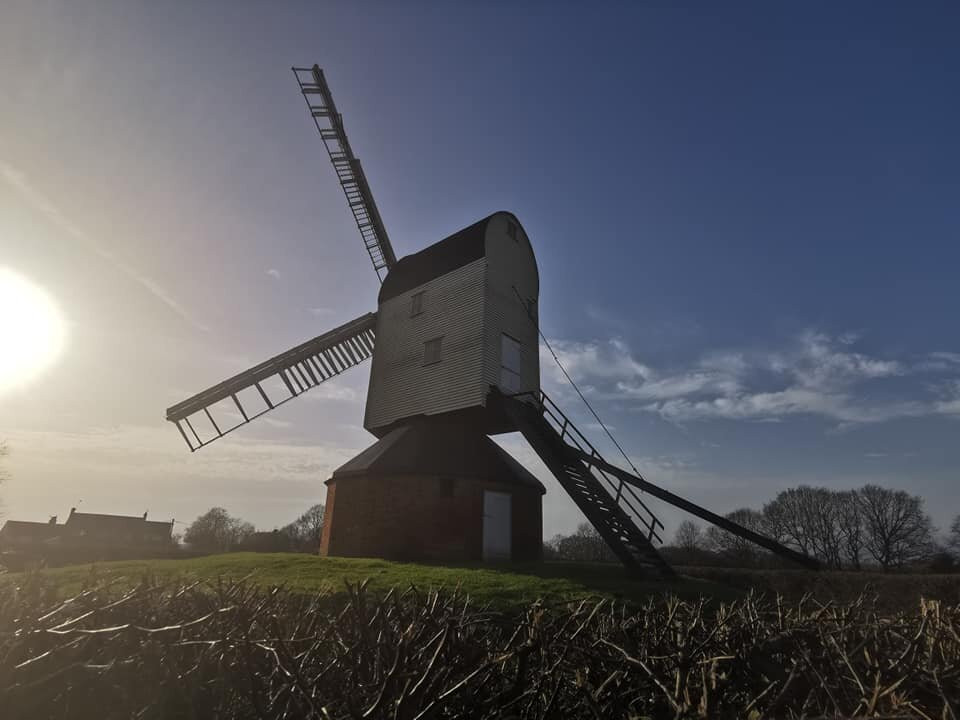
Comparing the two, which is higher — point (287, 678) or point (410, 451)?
point (410, 451)

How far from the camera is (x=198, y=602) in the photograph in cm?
392

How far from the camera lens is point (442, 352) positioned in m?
20.1

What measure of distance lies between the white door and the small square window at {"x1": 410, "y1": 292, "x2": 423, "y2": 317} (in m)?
8.30

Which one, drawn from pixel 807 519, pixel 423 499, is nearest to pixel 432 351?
pixel 423 499

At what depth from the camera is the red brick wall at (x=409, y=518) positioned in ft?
56.9

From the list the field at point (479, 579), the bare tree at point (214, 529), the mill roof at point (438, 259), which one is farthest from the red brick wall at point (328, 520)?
the bare tree at point (214, 529)

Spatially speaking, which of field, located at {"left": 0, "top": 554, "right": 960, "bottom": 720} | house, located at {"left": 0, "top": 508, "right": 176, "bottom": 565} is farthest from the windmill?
house, located at {"left": 0, "top": 508, "right": 176, "bottom": 565}

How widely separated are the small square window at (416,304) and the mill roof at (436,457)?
492 cm

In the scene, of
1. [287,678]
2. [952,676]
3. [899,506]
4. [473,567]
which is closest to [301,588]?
[473,567]

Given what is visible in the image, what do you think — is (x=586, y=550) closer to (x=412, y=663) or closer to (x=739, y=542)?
(x=739, y=542)

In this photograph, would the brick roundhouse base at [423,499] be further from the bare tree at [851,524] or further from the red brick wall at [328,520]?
the bare tree at [851,524]

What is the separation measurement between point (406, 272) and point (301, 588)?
15.5 metres

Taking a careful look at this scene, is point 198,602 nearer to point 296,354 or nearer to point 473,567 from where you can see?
point 473,567

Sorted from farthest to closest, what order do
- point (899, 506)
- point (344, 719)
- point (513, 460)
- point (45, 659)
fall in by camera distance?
point (899, 506), point (513, 460), point (45, 659), point (344, 719)
